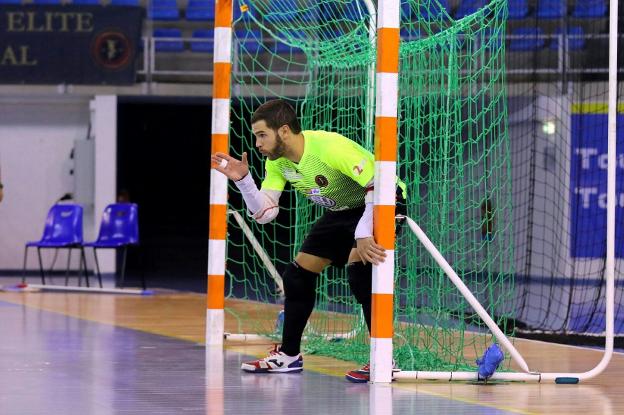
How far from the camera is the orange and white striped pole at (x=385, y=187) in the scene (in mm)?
5883

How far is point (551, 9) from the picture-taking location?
16672 mm

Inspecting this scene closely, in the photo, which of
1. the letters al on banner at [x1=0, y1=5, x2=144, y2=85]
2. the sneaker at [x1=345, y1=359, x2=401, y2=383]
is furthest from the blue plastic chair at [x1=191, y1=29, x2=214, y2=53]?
the sneaker at [x1=345, y1=359, x2=401, y2=383]

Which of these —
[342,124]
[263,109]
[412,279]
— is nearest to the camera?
[263,109]

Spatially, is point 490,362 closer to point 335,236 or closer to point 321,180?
point 335,236

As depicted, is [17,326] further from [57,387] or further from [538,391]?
[538,391]

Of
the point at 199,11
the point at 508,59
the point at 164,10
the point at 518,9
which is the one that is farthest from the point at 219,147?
the point at 199,11

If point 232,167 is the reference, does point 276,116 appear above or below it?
above

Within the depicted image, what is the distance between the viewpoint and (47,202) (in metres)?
18.0

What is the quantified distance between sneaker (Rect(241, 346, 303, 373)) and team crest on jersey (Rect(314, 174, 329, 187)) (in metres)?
1.00

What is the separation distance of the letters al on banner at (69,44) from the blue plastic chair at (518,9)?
5.17 meters

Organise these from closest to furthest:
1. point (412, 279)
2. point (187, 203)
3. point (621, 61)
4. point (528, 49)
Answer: point (412, 279)
point (621, 61)
point (528, 49)
point (187, 203)

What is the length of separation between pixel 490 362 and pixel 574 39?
10.3m

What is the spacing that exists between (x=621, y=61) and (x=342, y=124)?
16.3ft

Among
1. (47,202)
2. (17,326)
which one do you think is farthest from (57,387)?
(47,202)
